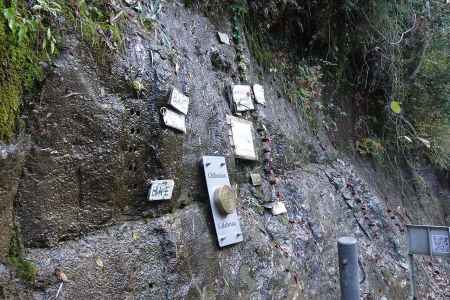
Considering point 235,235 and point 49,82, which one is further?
point 235,235

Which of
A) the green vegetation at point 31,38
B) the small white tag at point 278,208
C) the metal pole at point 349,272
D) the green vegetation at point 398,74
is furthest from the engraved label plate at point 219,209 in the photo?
the green vegetation at point 398,74

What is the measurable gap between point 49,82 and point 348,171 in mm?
3447

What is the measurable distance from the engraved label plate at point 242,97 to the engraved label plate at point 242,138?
11 cm

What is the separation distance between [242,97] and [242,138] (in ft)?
1.14

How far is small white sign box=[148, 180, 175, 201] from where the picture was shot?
1.89 meters

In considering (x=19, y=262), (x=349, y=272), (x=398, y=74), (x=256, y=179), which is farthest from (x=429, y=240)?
(x=19, y=262)

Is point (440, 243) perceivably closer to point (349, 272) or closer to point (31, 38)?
point (349, 272)

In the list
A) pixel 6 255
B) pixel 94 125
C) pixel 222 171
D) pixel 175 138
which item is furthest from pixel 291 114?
pixel 6 255

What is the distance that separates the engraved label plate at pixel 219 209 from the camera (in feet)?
7.22

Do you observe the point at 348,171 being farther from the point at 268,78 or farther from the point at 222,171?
the point at 222,171

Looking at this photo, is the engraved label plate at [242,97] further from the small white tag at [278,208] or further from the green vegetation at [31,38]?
the green vegetation at [31,38]

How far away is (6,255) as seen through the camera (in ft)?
4.41

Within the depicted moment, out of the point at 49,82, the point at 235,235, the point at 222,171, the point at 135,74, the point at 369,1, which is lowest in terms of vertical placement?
the point at 235,235

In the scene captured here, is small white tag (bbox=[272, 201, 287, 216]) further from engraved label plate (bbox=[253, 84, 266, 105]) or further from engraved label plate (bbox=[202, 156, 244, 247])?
engraved label plate (bbox=[253, 84, 266, 105])
